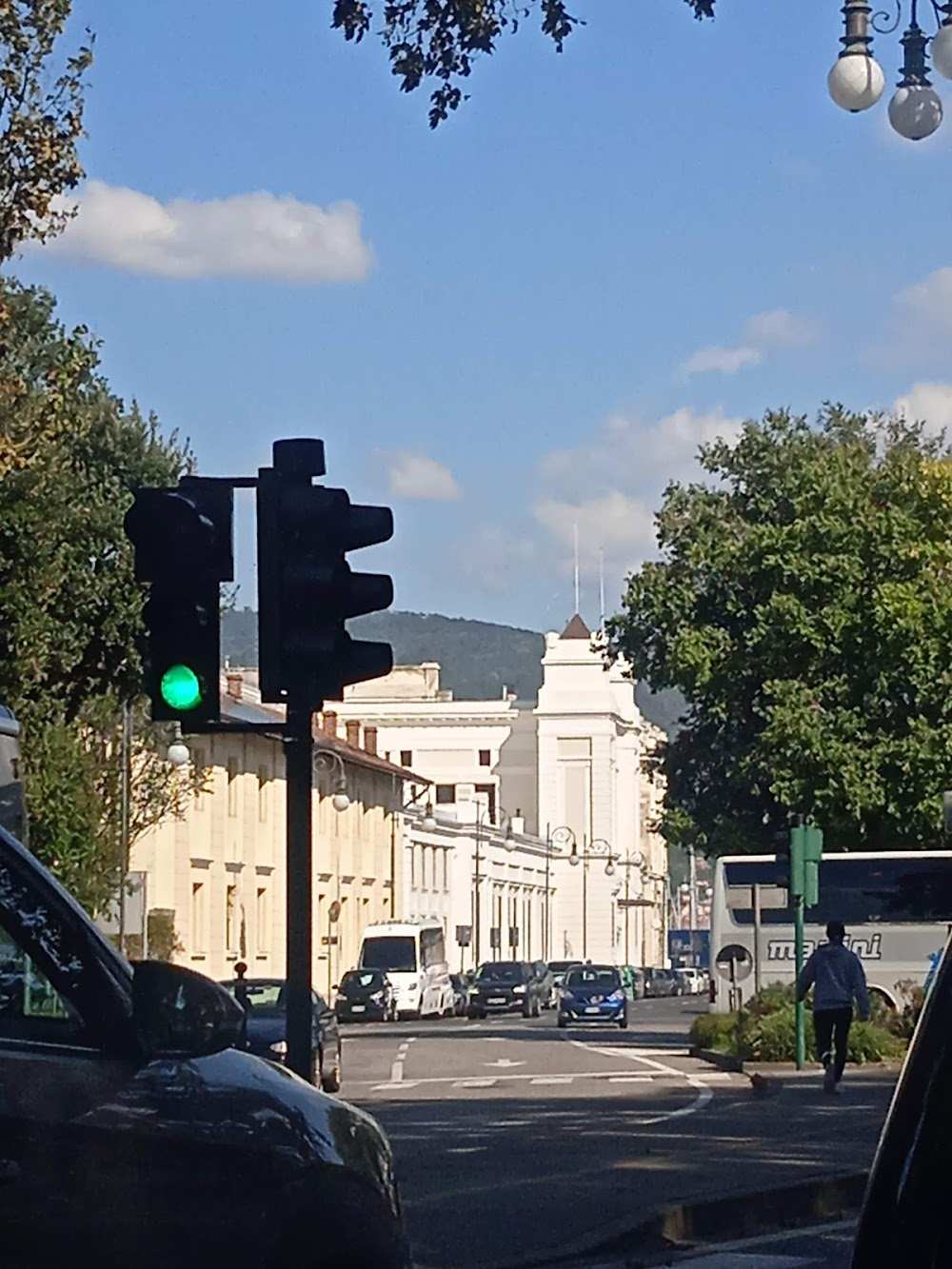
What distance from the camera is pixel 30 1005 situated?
16.2ft

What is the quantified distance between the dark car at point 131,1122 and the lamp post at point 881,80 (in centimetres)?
942

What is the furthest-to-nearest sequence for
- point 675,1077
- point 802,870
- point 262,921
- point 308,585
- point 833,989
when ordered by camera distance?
1. point 262,921
2. point 675,1077
3. point 802,870
4. point 833,989
5. point 308,585

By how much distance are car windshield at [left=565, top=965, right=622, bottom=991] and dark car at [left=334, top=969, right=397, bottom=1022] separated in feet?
22.7

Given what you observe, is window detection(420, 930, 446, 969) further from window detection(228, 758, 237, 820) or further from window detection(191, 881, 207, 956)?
window detection(191, 881, 207, 956)

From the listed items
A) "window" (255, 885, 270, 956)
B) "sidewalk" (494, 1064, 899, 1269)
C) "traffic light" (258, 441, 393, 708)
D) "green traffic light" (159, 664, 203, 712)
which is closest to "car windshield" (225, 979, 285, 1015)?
"sidewalk" (494, 1064, 899, 1269)

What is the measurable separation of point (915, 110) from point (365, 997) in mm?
52714

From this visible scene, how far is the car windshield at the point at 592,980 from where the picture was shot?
190 feet

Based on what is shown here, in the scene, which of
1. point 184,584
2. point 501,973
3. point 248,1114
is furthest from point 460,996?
point 248,1114

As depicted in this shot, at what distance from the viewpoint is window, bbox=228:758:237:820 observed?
67.9 m

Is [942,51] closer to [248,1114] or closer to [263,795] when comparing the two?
[248,1114]

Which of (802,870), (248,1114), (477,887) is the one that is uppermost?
(477,887)

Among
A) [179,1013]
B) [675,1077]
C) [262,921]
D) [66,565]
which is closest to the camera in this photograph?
[179,1013]

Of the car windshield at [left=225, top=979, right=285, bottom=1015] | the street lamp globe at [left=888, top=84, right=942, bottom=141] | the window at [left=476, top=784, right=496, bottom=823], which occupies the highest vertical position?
the window at [left=476, top=784, right=496, bottom=823]

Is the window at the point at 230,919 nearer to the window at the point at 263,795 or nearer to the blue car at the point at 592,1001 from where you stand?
the window at the point at 263,795
